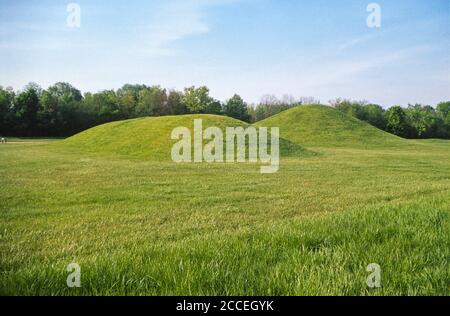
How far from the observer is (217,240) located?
5438 millimetres

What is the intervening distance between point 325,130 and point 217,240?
6566cm

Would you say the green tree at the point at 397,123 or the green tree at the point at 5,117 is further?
the green tree at the point at 397,123

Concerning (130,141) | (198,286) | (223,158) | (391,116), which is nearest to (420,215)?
(198,286)

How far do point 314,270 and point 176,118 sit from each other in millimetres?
41422

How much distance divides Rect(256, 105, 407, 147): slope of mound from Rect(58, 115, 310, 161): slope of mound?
23.0m

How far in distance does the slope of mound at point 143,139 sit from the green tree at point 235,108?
180ft

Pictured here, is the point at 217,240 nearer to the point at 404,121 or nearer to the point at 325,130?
the point at 325,130

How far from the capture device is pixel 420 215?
21.0ft

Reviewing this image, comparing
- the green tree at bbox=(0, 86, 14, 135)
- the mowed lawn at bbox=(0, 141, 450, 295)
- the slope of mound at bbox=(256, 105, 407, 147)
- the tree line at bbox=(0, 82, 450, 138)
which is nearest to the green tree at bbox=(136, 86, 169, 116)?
the tree line at bbox=(0, 82, 450, 138)

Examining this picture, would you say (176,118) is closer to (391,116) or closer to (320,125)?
(320,125)

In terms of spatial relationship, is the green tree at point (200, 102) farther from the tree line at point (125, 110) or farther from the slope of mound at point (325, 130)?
the slope of mound at point (325, 130)

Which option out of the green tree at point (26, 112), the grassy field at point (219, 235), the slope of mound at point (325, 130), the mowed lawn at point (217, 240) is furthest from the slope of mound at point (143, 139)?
the green tree at point (26, 112)

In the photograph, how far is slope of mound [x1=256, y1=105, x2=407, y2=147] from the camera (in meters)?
61.2

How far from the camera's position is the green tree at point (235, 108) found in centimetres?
10194
